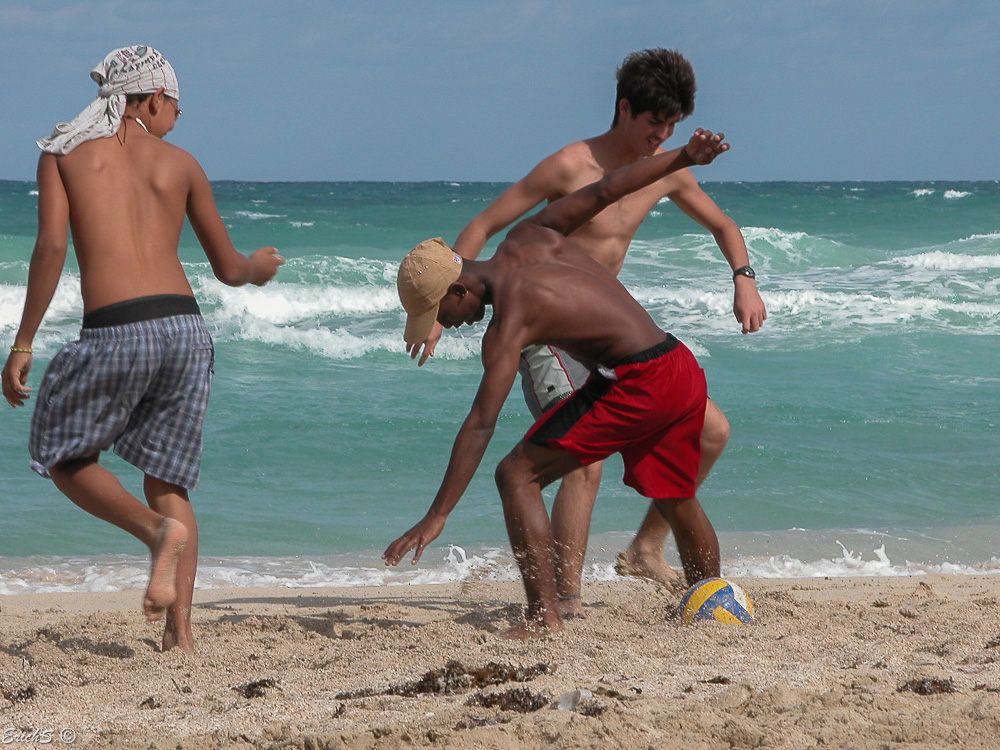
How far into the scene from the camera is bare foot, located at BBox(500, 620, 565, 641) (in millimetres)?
3669

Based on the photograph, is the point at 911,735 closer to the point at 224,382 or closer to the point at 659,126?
the point at 659,126

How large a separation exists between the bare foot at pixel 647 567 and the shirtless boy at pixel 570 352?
0.61 m

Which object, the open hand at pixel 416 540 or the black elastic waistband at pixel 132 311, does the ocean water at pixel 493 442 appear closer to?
the open hand at pixel 416 540

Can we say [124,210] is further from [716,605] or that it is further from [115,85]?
[716,605]

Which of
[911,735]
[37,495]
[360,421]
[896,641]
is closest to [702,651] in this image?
[896,641]

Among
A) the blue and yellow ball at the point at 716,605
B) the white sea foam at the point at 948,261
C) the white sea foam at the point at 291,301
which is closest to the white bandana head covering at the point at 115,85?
the blue and yellow ball at the point at 716,605

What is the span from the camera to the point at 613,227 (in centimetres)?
430

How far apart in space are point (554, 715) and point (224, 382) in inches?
311

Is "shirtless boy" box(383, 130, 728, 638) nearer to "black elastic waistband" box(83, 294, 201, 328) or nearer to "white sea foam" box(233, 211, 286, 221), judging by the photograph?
"black elastic waistband" box(83, 294, 201, 328)

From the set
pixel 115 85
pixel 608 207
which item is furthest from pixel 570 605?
pixel 115 85

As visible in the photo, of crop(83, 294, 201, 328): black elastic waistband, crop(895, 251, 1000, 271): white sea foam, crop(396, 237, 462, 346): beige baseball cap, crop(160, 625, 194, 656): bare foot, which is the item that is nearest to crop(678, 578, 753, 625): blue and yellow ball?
crop(396, 237, 462, 346): beige baseball cap

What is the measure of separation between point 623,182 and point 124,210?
A: 5.30ft

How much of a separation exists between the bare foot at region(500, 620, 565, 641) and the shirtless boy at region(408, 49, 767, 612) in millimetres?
320

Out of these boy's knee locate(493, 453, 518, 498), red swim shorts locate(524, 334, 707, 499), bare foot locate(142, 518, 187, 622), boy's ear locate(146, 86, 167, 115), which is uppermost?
boy's ear locate(146, 86, 167, 115)
